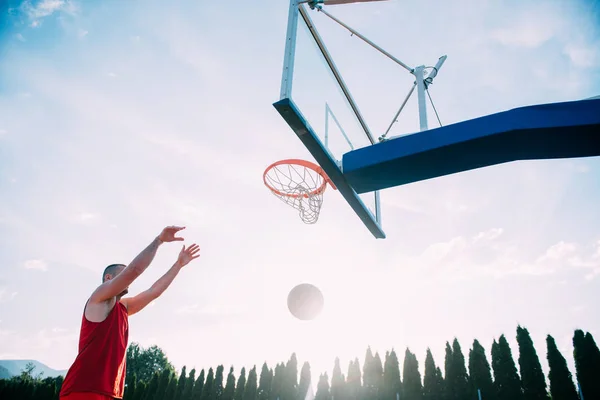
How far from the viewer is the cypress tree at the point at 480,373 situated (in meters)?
17.5

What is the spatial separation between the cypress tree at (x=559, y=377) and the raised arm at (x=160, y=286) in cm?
1909

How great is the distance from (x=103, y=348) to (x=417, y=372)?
70.6 feet

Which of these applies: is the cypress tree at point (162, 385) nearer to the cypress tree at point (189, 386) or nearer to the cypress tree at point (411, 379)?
the cypress tree at point (189, 386)

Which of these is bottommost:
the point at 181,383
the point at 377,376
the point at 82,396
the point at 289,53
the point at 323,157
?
the point at 82,396

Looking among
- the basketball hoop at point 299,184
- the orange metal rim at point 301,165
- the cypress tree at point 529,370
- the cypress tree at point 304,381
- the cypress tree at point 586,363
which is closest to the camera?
the orange metal rim at point 301,165

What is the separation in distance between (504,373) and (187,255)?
19304mm

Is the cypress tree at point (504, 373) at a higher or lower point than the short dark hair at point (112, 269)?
higher

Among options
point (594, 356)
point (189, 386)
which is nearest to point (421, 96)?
point (594, 356)

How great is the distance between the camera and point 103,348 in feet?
7.66

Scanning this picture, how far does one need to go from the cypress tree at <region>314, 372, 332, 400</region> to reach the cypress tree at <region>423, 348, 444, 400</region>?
20.3ft

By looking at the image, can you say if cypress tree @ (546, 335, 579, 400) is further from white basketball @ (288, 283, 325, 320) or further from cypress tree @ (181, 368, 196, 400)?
cypress tree @ (181, 368, 196, 400)

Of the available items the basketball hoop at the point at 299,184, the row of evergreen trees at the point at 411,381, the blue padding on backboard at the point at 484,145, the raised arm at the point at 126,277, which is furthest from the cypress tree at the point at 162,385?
the raised arm at the point at 126,277

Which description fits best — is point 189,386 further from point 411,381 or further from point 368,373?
point 411,381

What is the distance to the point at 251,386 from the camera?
2491 cm
